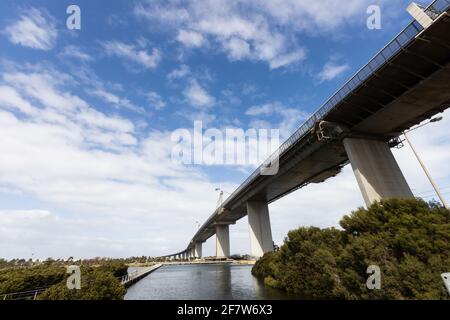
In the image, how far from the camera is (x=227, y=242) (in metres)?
130

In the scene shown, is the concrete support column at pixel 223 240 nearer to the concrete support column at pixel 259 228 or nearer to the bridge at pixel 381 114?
the concrete support column at pixel 259 228

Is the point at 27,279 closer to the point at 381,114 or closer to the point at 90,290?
the point at 90,290

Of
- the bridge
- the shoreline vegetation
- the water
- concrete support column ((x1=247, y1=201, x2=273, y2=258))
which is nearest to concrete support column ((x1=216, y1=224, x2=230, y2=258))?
concrete support column ((x1=247, y1=201, x2=273, y2=258))

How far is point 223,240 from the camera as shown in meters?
128

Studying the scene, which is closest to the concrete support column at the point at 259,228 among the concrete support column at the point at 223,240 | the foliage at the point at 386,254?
the foliage at the point at 386,254

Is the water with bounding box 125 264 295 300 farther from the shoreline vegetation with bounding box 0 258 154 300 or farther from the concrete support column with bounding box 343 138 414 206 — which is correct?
the concrete support column with bounding box 343 138 414 206

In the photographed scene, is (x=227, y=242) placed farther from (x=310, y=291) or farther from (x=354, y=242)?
(x=354, y=242)

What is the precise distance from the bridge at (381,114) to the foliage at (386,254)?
1307cm

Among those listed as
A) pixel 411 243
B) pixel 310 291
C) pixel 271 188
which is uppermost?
pixel 271 188

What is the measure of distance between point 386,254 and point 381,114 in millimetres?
22353

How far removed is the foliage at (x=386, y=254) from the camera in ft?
48.5

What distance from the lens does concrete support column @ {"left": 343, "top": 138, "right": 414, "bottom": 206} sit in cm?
3359
